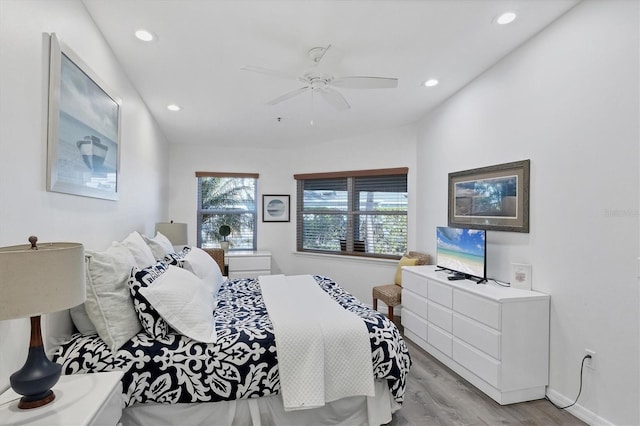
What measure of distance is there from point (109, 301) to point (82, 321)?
0.24m

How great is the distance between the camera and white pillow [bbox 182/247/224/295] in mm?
2740

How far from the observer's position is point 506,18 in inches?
89.0

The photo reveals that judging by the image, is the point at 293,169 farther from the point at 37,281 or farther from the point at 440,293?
the point at 37,281

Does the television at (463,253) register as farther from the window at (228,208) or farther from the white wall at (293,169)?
the window at (228,208)

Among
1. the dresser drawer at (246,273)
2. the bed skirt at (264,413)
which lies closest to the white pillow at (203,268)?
the bed skirt at (264,413)

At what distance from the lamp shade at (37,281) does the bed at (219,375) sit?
2.51 ft

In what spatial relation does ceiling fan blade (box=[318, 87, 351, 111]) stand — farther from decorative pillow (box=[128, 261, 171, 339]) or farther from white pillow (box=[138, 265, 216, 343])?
decorative pillow (box=[128, 261, 171, 339])

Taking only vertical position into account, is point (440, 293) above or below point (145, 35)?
below

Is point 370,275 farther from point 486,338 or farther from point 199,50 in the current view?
point 199,50

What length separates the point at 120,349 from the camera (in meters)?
1.76

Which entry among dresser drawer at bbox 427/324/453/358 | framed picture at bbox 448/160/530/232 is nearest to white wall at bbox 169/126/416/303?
framed picture at bbox 448/160/530/232

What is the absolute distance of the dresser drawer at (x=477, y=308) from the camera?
2.41 m

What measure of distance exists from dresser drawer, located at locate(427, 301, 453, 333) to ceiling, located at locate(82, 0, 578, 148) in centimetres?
219

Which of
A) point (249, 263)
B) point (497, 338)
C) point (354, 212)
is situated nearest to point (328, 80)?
point (497, 338)
